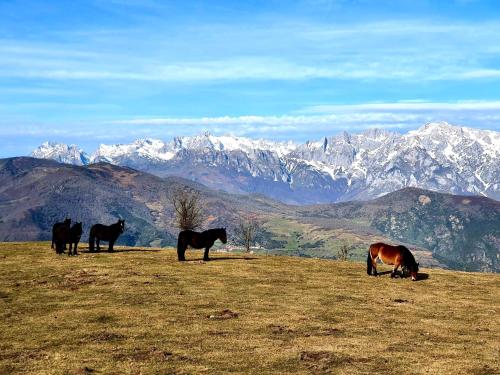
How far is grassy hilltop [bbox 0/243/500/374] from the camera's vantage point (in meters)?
23.5

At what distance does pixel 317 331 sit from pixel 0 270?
87.6 ft

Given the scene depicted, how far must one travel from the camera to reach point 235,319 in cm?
3047

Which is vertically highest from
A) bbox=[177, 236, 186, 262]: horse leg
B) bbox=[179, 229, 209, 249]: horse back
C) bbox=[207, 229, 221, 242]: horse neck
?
bbox=[207, 229, 221, 242]: horse neck

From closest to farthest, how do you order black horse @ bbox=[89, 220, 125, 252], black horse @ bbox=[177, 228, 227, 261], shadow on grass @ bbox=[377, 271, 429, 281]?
shadow on grass @ bbox=[377, 271, 429, 281]
black horse @ bbox=[177, 228, 227, 261]
black horse @ bbox=[89, 220, 125, 252]

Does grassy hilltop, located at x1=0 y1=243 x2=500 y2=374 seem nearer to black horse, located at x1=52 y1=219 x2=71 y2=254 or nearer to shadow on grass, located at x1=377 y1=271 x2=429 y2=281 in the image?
shadow on grass, located at x1=377 y1=271 x2=429 y2=281

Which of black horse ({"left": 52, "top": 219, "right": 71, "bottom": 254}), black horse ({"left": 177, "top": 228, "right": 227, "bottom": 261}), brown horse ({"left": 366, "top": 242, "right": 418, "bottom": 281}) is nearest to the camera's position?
brown horse ({"left": 366, "top": 242, "right": 418, "bottom": 281})

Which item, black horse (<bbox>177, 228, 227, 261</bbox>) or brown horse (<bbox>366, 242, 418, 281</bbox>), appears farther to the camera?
black horse (<bbox>177, 228, 227, 261</bbox>)

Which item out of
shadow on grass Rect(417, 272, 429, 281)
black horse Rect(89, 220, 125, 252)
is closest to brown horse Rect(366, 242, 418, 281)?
shadow on grass Rect(417, 272, 429, 281)

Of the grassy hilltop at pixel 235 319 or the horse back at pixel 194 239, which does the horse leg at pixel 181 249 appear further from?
the grassy hilltop at pixel 235 319

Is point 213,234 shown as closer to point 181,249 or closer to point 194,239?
point 194,239

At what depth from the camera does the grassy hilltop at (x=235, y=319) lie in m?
23.5

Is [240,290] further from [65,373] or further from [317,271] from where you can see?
[65,373]

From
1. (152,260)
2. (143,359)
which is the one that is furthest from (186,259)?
(143,359)

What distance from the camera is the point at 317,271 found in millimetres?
47906
